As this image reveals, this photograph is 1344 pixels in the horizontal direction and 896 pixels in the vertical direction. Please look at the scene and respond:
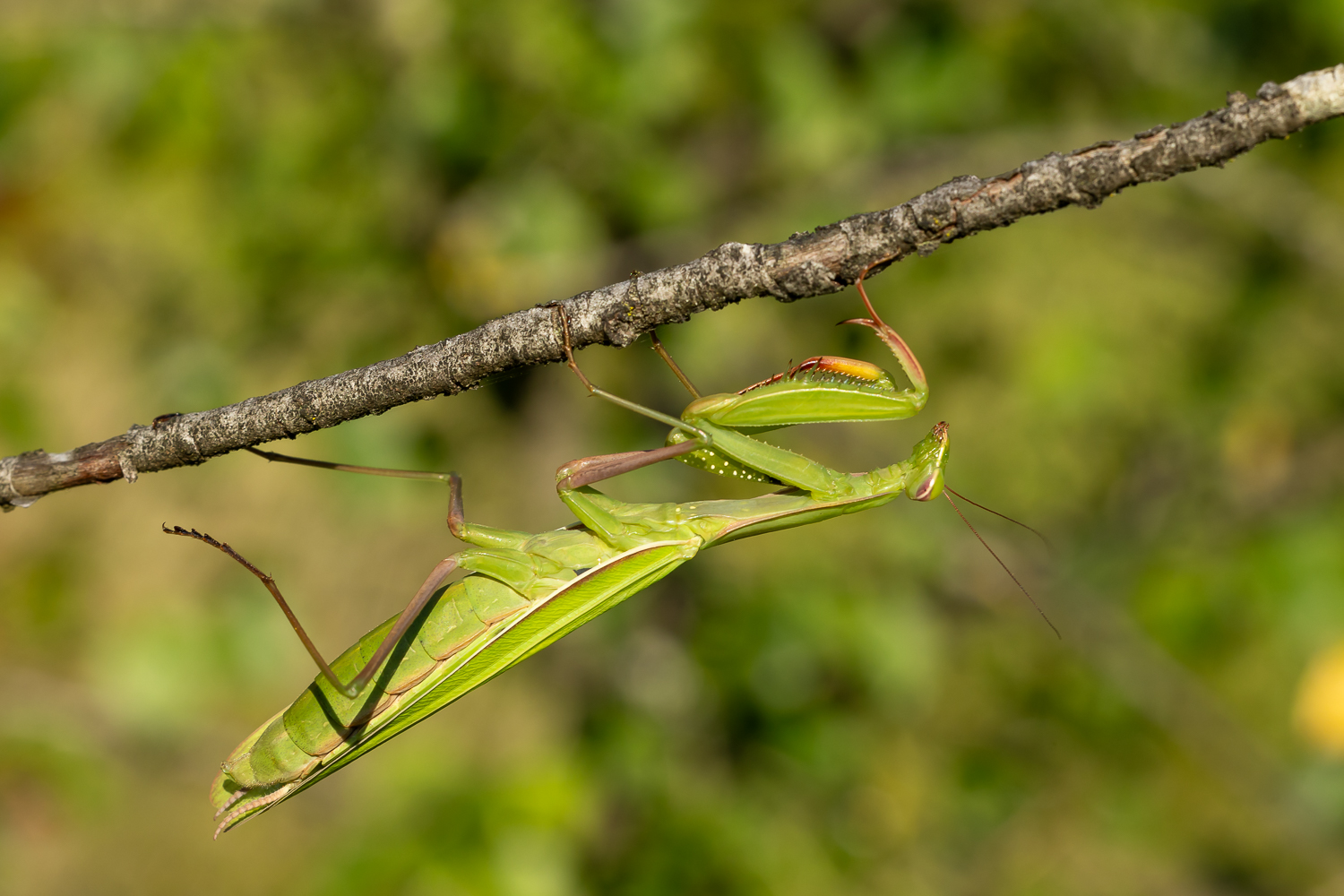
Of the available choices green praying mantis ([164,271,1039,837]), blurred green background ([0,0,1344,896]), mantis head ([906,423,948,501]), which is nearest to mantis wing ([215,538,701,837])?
green praying mantis ([164,271,1039,837])

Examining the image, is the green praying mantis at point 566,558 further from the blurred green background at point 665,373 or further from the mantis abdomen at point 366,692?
the blurred green background at point 665,373

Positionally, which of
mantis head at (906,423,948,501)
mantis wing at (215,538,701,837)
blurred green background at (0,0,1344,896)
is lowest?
mantis head at (906,423,948,501)

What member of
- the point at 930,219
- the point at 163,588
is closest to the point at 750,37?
the point at 930,219

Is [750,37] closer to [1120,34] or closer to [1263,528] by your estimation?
[1120,34]

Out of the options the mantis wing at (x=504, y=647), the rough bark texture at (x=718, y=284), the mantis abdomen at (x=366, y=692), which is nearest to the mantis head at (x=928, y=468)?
the mantis wing at (x=504, y=647)

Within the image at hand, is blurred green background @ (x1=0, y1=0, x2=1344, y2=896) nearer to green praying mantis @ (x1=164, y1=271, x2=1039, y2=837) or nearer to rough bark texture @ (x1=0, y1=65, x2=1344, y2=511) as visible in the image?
green praying mantis @ (x1=164, y1=271, x2=1039, y2=837)

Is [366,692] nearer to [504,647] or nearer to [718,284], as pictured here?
[504,647]
